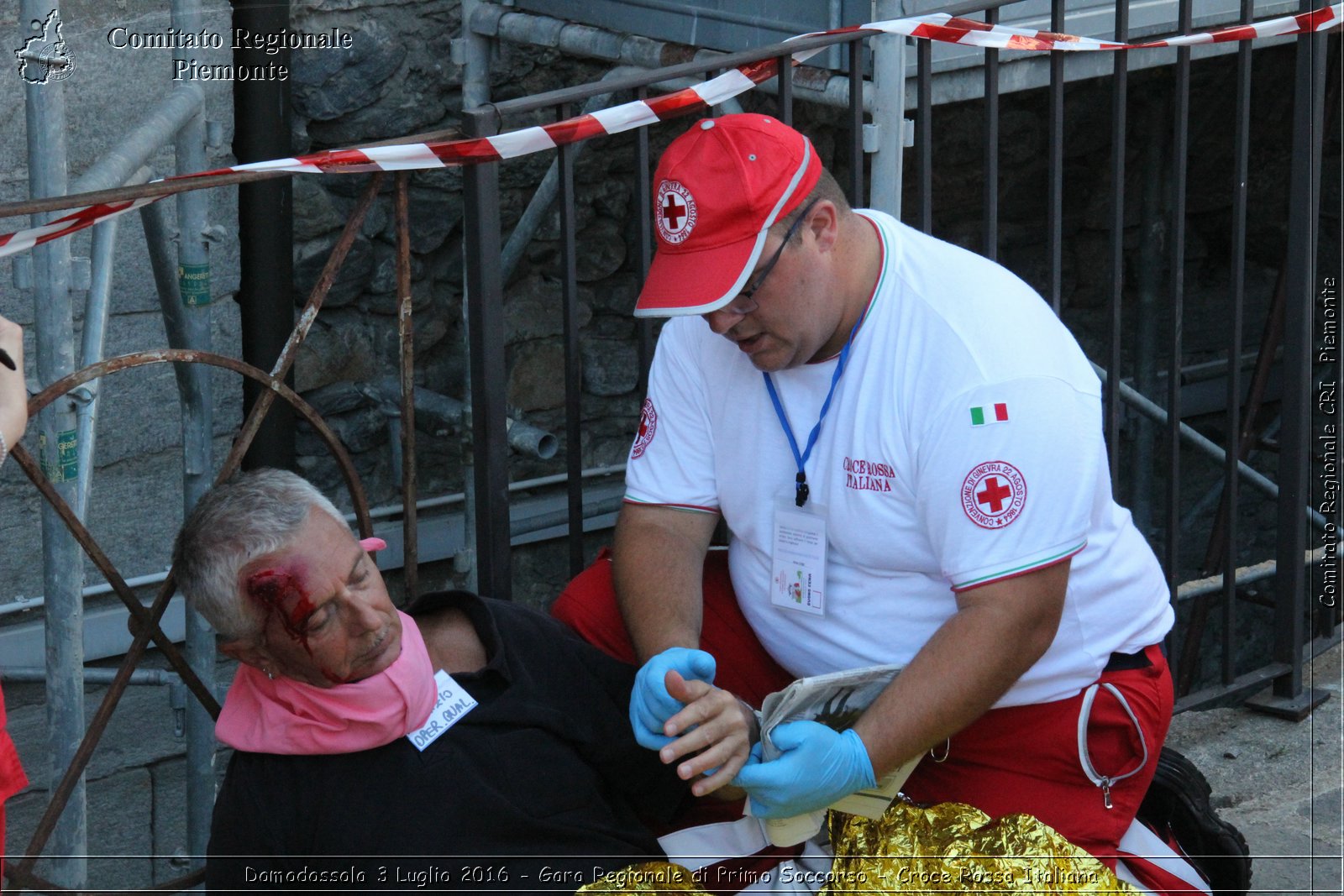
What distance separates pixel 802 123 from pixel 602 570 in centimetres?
224

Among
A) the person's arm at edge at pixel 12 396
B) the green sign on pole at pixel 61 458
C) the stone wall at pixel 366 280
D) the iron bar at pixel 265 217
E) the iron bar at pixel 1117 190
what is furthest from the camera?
the iron bar at pixel 265 217

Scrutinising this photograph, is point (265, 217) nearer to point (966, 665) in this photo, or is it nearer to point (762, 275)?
point (762, 275)

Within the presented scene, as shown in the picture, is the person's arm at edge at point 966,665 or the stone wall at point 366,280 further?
the stone wall at point 366,280

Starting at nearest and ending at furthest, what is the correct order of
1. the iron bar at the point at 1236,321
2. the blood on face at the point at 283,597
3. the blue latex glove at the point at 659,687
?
the blood on face at the point at 283,597, the blue latex glove at the point at 659,687, the iron bar at the point at 1236,321

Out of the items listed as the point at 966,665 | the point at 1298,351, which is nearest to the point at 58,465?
the point at 966,665

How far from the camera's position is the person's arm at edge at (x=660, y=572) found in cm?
217

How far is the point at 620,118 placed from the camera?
238 cm

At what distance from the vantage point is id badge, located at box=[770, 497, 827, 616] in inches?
82.4

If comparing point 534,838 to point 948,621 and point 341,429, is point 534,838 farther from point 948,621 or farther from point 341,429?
point 341,429

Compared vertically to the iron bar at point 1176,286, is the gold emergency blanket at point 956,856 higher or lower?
lower

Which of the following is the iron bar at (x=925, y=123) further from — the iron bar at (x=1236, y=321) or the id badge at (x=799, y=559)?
the id badge at (x=799, y=559)

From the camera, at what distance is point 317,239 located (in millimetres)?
3674

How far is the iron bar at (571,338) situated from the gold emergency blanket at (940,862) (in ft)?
2.45

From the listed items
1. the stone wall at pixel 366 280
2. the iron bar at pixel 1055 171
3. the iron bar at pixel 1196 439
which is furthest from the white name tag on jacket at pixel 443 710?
the iron bar at pixel 1196 439
